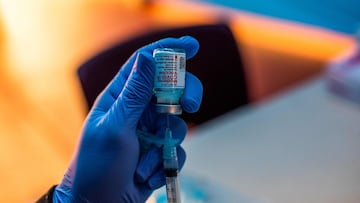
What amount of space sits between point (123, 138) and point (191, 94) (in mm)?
98

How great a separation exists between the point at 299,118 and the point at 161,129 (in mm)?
673

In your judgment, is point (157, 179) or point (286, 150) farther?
point (286, 150)

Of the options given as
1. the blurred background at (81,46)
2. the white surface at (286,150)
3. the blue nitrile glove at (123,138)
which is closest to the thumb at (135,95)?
the blue nitrile glove at (123,138)

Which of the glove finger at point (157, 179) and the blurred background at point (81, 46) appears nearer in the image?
the glove finger at point (157, 179)

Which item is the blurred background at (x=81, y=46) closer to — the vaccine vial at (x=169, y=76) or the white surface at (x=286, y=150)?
the white surface at (x=286, y=150)

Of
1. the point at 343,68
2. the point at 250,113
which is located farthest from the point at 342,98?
the point at 250,113

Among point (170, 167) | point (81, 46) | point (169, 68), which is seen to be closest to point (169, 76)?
point (169, 68)

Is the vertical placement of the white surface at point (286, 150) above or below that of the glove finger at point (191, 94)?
below

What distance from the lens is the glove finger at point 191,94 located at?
0.62 meters

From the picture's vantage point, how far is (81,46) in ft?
8.91

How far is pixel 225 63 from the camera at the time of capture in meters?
1.29

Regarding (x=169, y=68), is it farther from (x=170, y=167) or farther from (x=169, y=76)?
(x=170, y=167)

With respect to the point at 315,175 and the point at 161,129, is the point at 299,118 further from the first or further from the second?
the point at 161,129

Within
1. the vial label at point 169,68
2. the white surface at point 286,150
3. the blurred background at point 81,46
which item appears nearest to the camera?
the vial label at point 169,68
